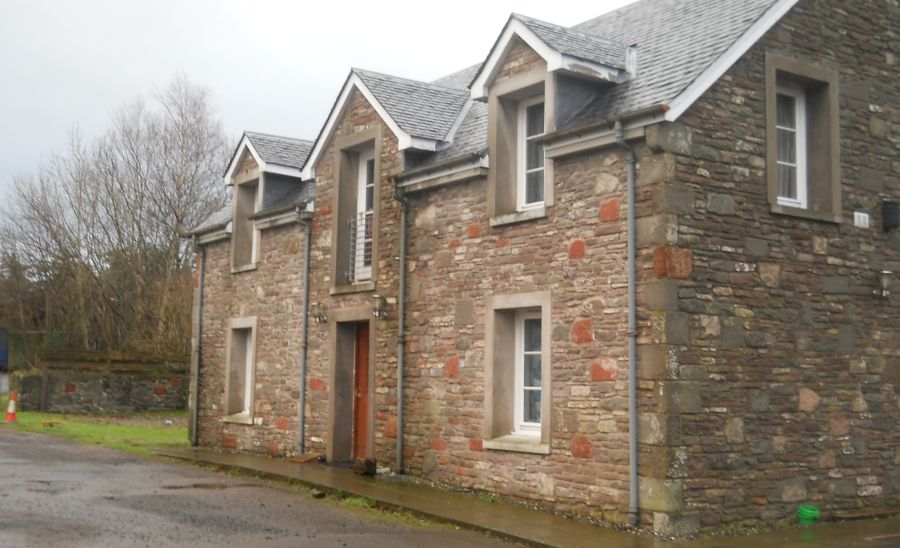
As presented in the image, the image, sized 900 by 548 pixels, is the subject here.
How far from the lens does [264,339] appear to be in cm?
1834

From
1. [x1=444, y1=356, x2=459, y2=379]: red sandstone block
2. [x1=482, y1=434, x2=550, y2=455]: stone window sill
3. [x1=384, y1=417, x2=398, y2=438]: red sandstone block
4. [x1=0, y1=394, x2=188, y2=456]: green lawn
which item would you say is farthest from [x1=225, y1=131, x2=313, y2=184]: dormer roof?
[x1=482, y1=434, x2=550, y2=455]: stone window sill

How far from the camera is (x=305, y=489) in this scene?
13.7 meters

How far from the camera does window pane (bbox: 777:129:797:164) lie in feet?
40.7

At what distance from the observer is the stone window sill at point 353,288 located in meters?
15.6

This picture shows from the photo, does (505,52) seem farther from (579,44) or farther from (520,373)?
(520,373)

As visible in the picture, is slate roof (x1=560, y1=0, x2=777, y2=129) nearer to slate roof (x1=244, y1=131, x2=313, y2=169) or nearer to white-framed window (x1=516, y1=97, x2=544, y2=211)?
white-framed window (x1=516, y1=97, x2=544, y2=211)

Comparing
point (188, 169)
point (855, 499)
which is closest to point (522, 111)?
point (855, 499)

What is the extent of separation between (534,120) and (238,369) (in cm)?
907

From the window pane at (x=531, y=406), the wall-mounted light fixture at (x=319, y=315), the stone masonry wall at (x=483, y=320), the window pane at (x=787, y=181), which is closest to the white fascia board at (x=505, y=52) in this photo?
the stone masonry wall at (x=483, y=320)

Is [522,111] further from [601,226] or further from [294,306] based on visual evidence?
[294,306]

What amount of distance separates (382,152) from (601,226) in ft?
16.7

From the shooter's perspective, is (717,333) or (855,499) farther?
(855,499)

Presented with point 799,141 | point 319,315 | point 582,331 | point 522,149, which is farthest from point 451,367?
point 799,141

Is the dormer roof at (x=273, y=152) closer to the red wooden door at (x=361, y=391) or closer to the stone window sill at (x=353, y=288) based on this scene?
the stone window sill at (x=353, y=288)
